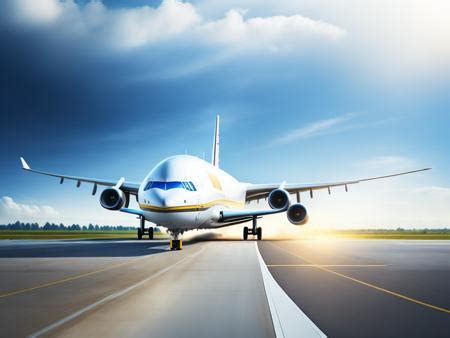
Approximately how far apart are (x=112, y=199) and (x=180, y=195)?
26.9 ft

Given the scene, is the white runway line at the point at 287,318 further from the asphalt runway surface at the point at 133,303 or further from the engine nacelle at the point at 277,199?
the engine nacelle at the point at 277,199

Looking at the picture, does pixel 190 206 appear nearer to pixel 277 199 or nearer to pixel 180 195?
pixel 180 195

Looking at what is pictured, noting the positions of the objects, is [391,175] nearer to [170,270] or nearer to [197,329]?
[170,270]

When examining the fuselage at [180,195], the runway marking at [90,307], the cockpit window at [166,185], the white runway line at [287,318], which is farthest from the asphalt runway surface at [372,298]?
the cockpit window at [166,185]

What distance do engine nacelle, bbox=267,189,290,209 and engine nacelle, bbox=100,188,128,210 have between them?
10.4 metres

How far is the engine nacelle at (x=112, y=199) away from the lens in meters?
27.3

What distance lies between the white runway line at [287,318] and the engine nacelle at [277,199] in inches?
932

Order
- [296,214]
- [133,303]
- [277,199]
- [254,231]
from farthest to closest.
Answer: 1. [254,231]
2. [277,199]
3. [296,214]
4. [133,303]

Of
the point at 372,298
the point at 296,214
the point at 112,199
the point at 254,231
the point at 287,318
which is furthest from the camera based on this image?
the point at 254,231

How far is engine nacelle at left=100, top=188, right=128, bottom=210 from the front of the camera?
27.3 metres

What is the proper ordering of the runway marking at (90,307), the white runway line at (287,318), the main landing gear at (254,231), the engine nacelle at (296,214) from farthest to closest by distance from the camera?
1. the main landing gear at (254,231)
2. the engine nacelle at (296,214)
3. the runway marking at (90,307)
4. the white runway line at (287,318)

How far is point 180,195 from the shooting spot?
21.1 m

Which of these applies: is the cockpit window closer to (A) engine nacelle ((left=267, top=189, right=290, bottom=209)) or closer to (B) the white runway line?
(A) engine nacelle ((left=267, top=189, right=290, bottom=209))

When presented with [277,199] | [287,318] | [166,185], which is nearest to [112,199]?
[166,185]
